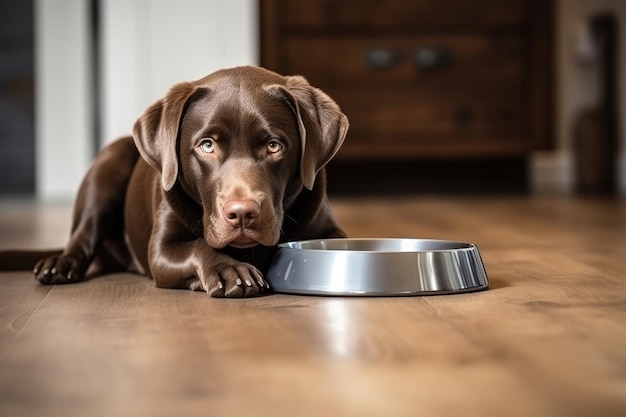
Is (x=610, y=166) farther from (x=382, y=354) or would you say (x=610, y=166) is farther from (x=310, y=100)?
(x=382, y=354)

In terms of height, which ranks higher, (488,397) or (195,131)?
(195,131)

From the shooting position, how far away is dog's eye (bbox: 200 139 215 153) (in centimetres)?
225

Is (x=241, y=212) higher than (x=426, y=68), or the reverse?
(x=426, y=68)

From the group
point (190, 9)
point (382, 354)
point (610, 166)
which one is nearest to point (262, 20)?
point (190, 9)

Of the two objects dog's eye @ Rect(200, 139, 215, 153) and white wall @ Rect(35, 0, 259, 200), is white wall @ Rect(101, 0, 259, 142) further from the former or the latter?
dog's eye @ Rect(200, 139, 215, 153)

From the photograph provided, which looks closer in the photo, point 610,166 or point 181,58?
point 181,58

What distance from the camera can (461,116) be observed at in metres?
6.64

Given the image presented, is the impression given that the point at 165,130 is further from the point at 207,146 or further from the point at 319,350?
the point at 319,350

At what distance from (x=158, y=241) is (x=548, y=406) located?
1.36 meters

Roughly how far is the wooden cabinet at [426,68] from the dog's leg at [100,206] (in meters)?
3.63

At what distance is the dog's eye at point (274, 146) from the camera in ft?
7.39

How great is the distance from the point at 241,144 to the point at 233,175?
0.10m

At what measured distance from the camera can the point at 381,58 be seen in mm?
6598

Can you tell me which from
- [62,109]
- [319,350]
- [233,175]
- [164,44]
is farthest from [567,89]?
[319,350]
